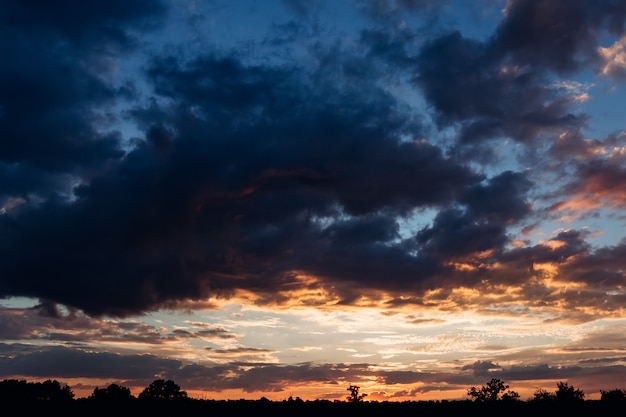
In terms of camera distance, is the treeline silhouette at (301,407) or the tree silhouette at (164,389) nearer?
the treeline silhouette at (301,407)

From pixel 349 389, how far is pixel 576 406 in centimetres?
9693

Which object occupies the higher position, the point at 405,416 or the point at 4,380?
the point at 4,380

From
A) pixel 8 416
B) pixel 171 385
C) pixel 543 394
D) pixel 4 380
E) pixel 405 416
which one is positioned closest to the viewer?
pixel 8 416

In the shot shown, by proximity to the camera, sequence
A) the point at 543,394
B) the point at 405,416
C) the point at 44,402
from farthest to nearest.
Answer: the point at 543,394 → the point at 405,416 → the point at 44,402

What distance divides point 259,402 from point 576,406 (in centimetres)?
4136

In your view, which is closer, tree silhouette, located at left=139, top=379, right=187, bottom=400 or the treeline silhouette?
the treeline silhouette

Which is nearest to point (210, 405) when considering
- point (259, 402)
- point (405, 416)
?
point (259, 402)

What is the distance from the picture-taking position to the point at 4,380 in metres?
117

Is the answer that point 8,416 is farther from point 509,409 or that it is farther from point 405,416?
point 509,409

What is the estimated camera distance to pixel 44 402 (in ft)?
237

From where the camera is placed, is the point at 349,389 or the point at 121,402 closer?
the point at 121,402

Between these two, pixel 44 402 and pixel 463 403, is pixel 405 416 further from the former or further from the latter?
pixel 44 402

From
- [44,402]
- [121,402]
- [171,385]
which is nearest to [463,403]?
[121,402]

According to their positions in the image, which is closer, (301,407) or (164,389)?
(301,407)
